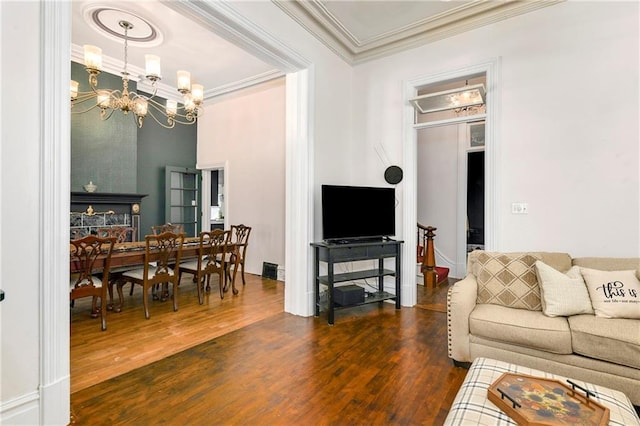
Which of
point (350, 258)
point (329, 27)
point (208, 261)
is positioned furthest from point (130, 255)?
point (329, 27)

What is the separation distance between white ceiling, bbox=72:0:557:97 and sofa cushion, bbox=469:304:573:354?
10.2ft

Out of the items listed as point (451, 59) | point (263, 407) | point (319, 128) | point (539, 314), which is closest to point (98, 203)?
point (319, 128)

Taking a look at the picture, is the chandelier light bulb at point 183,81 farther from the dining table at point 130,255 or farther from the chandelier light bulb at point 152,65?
the dining table at point 130,255

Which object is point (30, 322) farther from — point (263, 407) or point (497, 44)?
point (497, 44)

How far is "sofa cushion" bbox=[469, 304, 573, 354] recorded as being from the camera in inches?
83.6

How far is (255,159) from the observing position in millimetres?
5914

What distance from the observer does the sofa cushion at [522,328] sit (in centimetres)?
212

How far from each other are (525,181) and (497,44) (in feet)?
5.08

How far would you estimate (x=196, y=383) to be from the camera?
2.23 metres

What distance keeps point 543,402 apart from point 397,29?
13.0 ft

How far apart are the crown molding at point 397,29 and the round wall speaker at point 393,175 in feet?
5.03

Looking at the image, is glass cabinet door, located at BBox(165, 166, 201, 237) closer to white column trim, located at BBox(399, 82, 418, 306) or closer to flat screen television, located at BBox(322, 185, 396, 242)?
flat screen television, located at BBox(322, 185, 396, 242)

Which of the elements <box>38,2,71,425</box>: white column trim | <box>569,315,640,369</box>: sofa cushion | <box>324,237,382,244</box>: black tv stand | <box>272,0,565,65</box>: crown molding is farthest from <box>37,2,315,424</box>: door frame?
<box>569,315,640,369</box>: sofa cushion

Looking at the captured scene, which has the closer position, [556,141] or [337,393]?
[337,393]
